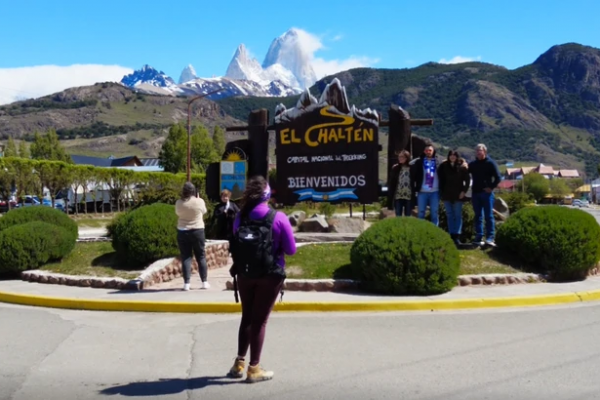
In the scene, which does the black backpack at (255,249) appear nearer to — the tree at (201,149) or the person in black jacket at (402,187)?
the person in black jacket at (402,187)

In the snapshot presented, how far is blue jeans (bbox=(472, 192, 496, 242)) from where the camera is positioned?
40.9ft

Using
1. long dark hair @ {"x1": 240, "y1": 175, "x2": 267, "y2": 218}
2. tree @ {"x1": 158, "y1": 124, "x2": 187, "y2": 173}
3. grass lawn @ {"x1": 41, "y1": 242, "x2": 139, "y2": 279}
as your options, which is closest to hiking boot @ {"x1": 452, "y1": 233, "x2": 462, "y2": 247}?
grass lawn @ {"x1": 41, "y1": 242, "x2": 139, "y2": 279}

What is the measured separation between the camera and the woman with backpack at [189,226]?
10570 millimetres

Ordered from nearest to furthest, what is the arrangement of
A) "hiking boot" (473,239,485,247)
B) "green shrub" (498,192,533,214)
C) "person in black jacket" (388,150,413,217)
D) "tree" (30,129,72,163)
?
"hiking boot" (473,239,485,247) → "person in black jacket" (388,150,413,217) → "green shrub" (498,192,533,214) → "tree" (30,129,72,163)

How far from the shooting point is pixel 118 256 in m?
13.3

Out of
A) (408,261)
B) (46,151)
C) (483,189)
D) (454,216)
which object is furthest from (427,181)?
(46,151)

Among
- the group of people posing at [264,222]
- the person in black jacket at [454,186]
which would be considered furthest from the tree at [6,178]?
the person in black jacket at [454,186]

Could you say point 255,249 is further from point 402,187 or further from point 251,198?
point 402,187

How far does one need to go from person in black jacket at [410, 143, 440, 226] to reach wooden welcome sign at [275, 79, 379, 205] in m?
3.45

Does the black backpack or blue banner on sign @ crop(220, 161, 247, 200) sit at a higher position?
blue banner on sign @ crop(220, 161, 247, 200)

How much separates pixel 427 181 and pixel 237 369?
7.69 m

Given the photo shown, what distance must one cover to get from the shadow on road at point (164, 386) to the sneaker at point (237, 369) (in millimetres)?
58

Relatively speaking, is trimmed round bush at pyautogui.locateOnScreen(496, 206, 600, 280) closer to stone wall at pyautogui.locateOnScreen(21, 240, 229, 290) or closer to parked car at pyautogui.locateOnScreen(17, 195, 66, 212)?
stone wall at pyautogui.locateOnScreen(21, 240, 229, 290)

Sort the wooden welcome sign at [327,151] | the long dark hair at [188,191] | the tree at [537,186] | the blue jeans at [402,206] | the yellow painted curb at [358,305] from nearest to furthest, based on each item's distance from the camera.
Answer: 1. the yellow painted curb at [358,305]
2. the long dark hair at [188,191]
3. the blue jeans at [402,206]
4. the wooden welcome sign at [327,151]
5. the tree at [537,186]
